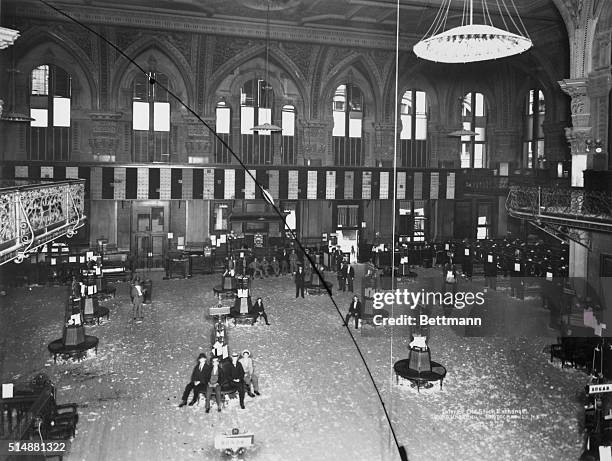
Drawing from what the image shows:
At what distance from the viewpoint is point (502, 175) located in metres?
17.5

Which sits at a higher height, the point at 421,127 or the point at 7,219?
the point at 421,127

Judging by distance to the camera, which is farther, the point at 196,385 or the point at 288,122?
the point at 288,122

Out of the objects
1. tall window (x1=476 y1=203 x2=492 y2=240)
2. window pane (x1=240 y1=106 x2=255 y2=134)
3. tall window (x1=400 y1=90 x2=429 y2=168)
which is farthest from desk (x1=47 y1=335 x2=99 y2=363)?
tall window (x1=476 y1=203 x2=492 y2=240)

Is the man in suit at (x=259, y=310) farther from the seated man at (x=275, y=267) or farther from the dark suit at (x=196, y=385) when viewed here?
the seated man at (x=275, y=267)

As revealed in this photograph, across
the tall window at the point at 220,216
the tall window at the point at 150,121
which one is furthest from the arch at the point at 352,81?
the tall window at the point at 150,121

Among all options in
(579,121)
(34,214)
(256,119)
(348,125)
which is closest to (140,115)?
(256,119)

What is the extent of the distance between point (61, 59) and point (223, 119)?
4.87m

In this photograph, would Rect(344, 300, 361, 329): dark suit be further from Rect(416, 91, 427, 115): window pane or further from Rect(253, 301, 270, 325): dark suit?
Rect(416, 91, 427, 115): window pane

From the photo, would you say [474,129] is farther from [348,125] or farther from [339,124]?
[339,124]

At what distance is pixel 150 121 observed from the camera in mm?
16203

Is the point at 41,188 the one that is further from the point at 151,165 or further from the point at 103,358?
the point at 151,165

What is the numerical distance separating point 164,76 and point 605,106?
1202 centimetres

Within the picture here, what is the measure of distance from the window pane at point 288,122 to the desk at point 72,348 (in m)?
9.90

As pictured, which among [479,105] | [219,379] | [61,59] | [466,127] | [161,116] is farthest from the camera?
[466,127]
